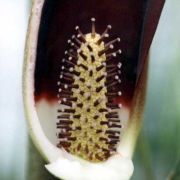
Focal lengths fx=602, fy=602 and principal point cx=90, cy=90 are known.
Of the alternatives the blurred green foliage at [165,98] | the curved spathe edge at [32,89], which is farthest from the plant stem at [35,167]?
the blurred green foliage at [165,98]

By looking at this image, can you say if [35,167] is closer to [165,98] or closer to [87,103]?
[87,103]

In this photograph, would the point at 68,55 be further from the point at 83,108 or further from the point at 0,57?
the point at 0,57

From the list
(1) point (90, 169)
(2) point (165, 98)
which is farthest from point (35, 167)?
(2) point (165, 98)

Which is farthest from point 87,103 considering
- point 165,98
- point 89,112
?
point 165,98

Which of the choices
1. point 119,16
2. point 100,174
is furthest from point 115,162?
point 119,16

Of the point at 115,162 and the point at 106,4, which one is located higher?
the point at 106,4

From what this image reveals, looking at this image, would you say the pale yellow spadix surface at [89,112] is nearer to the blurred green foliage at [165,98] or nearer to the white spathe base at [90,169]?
the white spathe base at [90,169]

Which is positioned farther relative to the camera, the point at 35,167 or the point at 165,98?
the point at 165,98

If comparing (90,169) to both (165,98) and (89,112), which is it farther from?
(165,98)

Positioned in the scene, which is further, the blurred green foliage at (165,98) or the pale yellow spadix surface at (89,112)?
the blurred green foliage at (165,98)
